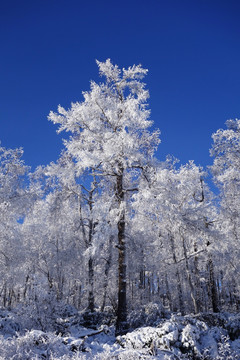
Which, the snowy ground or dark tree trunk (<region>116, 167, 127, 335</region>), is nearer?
the snowy ground

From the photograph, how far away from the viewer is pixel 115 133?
10.1m

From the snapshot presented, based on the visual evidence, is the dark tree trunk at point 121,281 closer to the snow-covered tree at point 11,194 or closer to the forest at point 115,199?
the forest at point 115,199

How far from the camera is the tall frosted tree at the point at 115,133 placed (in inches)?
372

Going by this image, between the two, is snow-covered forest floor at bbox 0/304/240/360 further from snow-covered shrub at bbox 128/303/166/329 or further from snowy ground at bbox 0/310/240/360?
snow-covered shrub at bbox 128/303/166/329

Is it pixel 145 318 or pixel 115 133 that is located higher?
pixel 115 133

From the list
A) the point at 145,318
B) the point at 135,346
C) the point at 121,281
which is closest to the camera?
the point at 135,346

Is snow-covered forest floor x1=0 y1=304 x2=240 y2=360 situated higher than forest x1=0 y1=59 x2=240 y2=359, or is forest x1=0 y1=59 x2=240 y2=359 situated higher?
forest x1=0 y1=59 x2=240 y2=359

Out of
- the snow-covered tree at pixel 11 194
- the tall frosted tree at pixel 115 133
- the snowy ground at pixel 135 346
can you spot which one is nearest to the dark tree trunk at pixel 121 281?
the tall frosted tree at pixel 115 133

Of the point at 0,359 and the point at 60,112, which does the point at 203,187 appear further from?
the point at 0,359

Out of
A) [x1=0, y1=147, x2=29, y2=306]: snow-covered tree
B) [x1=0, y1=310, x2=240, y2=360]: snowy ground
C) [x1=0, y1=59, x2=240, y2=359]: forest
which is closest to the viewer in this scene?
[x1=0, y1=310, x2=240, y2=360]: snowy ground

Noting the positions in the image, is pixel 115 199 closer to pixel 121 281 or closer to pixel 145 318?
pixel 121 281

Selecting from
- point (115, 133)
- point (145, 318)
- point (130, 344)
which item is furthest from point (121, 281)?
point (115, 133)

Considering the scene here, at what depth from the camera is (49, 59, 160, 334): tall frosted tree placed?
9445 mm

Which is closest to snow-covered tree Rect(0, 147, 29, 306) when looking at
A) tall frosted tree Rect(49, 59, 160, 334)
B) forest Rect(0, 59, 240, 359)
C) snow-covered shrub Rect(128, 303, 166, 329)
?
forest Rect(0, 59, 240, 359)
